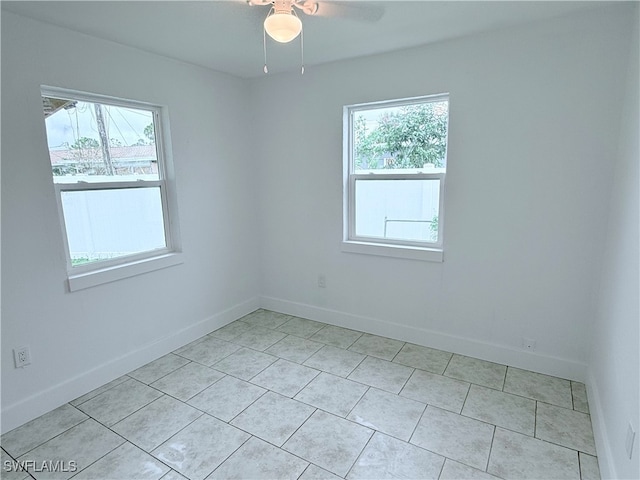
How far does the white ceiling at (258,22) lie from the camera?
76.2 inches

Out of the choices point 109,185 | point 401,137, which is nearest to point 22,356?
point 109,185

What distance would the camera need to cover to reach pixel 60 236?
2.26m

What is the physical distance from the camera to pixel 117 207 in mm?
2672

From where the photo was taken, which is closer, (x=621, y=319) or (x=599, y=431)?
(x=621, y=319)

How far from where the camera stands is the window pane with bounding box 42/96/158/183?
2297 mm

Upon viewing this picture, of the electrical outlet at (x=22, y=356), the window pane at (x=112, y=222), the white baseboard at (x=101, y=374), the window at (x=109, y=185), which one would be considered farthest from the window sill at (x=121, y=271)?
the white baseboard at (x=101, y=374)

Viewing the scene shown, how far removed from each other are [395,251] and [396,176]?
637 millimetres

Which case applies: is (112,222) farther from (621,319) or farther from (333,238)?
(621,319)

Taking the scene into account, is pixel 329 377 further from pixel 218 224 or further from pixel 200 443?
pixel 218 224

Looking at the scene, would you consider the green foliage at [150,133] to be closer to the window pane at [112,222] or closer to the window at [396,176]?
the window pane at [112,222]

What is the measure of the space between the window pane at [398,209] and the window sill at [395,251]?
107mm

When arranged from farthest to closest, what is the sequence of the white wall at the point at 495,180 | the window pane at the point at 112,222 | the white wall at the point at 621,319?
the window pane at the point at 112,222
the white wall at the point at 495,180
the white wall at the point at 621,319

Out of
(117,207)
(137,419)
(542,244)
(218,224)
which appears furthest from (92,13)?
(542,244)

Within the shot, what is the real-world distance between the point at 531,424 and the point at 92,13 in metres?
3.44
